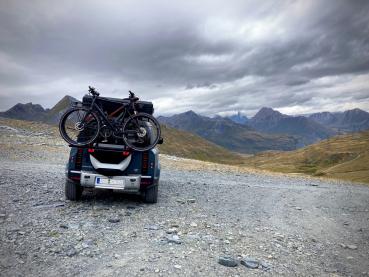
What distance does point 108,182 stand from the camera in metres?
9.74

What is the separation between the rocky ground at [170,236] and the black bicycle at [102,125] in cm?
208

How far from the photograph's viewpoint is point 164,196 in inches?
496

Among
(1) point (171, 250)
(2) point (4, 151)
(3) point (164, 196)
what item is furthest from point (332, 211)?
(2) point (4, 151)

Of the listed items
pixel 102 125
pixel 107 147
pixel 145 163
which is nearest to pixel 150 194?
pixel 145 163

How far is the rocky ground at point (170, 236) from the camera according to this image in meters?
6.11

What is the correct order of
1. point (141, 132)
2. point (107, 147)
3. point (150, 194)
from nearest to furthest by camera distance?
point (107, 147), point (141, 132), point (150, 194)

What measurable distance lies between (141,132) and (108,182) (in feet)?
6.18

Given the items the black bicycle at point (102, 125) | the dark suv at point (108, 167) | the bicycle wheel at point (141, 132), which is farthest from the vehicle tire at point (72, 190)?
the bicycle wheel at point (141, 132)

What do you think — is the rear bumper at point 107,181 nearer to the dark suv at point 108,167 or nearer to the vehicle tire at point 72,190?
the dark suv at point 108,167

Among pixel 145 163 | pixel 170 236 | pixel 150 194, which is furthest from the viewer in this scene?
pixel 150 194

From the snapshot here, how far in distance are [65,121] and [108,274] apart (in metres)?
6.01

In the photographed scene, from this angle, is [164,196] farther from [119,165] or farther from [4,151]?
[4,151]

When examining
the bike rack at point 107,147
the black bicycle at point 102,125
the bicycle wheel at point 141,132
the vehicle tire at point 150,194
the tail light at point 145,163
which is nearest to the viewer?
the bike rack at point 107,147

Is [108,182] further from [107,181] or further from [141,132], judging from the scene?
[141,132]
